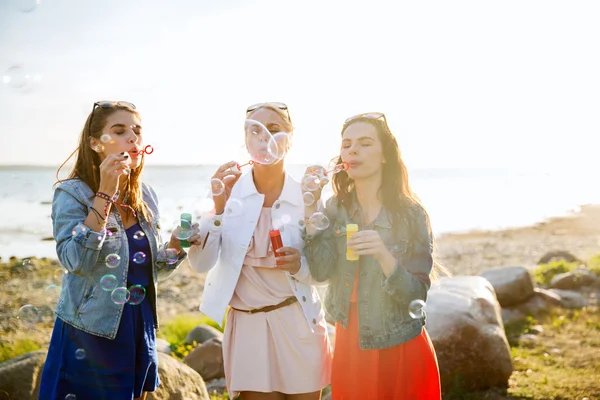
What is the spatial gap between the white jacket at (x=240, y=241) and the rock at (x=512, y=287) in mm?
4839

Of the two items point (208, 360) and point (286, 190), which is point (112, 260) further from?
point (208, 360)

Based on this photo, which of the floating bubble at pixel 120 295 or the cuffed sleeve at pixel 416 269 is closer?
the floating bubble at pixel 120 295

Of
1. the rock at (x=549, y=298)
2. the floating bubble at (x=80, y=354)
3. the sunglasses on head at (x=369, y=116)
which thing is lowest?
the rock at (x=549, y=298)

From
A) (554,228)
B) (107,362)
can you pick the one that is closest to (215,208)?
(107,362)

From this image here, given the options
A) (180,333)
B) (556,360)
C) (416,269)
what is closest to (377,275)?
(416,269)

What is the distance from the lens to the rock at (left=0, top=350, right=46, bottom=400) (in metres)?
3.82

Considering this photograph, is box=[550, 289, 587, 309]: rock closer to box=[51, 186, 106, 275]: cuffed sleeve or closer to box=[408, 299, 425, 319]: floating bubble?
box=[408, 299, 425, 319]: floating bubble

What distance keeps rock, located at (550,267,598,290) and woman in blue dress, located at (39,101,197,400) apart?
7066 mm

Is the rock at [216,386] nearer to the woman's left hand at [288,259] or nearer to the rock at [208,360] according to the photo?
the rock at [208,360]

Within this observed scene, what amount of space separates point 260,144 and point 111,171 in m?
0.77

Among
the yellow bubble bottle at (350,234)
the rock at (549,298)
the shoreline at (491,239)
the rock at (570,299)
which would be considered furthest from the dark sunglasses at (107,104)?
the shoreline at (491,239)

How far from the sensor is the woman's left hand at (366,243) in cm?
282

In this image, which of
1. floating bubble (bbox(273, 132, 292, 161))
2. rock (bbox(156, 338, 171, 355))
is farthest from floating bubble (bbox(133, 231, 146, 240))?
rock (bbox(156, 338, 171, 355))

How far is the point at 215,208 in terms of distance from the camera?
3248 millimetres
